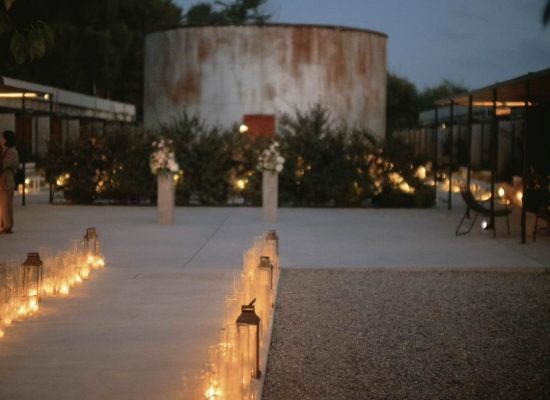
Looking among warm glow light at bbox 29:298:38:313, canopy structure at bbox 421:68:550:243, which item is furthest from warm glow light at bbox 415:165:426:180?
warm glow light at bbox 29:298:38:313

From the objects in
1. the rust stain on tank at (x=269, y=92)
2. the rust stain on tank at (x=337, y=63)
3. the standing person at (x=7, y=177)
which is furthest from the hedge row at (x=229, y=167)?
the rust stain on tank at (x=337, y=63)

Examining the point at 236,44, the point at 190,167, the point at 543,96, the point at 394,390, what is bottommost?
the point at 394,390

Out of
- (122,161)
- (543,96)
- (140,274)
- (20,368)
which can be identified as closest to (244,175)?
(122,161)

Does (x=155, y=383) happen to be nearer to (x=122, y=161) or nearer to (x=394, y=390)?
(x=394, y=390)

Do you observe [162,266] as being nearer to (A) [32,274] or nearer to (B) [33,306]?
(A) [32,274]

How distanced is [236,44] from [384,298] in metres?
23.9

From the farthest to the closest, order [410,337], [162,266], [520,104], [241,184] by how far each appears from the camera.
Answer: [520,104] → [241,184] → [162,266] → [410,337]

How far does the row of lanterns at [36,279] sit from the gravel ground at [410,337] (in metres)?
2.31

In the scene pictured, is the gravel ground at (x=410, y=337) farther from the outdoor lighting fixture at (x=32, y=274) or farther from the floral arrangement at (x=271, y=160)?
the floral arrangement at (x=271, y=160)

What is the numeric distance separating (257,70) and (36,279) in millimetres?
24674

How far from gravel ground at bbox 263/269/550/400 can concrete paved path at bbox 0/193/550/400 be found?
716mm

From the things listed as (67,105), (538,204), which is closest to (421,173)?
(538,204)

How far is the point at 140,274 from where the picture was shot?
39.1ft

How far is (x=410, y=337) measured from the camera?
8453 mm
